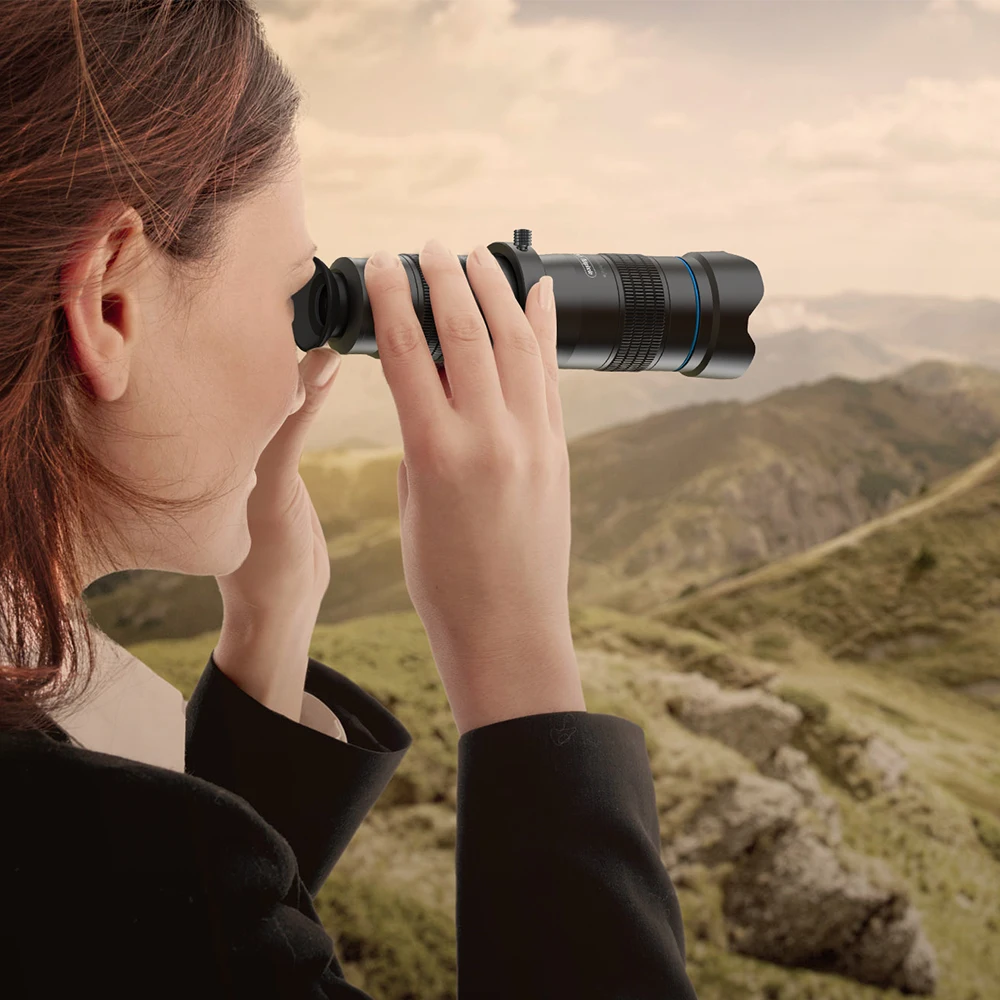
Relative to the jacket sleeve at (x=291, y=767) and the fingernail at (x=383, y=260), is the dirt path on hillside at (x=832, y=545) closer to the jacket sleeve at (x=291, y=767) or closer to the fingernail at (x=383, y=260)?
the jacket sleeve at (x=291, y=767)

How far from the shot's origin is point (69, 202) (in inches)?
16.7

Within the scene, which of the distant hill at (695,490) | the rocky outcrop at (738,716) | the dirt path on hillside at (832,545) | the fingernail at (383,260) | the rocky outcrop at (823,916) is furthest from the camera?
the distant hill at (695,490)

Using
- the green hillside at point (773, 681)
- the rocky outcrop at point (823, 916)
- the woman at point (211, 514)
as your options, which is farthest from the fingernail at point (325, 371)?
the rocky outcrop at point (823, 916)

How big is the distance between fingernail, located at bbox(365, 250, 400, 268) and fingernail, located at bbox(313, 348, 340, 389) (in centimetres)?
12

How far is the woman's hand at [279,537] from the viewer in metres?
0.68

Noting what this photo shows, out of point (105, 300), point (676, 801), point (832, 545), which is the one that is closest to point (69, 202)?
point (105, 300)

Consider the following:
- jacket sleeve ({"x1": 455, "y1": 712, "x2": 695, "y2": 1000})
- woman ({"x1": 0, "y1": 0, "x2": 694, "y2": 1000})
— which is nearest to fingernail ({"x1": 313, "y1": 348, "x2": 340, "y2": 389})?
woman ({"x1": 0, "y1": 0, "x2": 694, "y2": 1000})

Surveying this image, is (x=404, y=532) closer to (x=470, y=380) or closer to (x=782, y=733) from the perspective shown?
(x=470, y=380)

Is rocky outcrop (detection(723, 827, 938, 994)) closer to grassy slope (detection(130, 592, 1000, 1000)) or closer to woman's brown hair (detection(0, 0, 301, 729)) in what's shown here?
grassy slope (detection(130, 592, 1000, 1000))

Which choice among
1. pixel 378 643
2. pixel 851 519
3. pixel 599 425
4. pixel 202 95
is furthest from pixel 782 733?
pixel 202 95

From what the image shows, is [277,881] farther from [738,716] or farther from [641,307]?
[738,716]

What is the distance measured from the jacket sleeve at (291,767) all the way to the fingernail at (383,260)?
28 centimetres

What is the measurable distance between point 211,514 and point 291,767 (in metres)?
0.19

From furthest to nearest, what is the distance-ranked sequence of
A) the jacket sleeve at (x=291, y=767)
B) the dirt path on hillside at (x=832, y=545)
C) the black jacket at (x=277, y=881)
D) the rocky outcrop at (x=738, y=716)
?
the dirt path on hillside at (x=832, y=545), the rocky outcrop at (x=738, y=716), the jacket sleeve at (x=291, y=767), the black jacket at (x=277, y=881)
